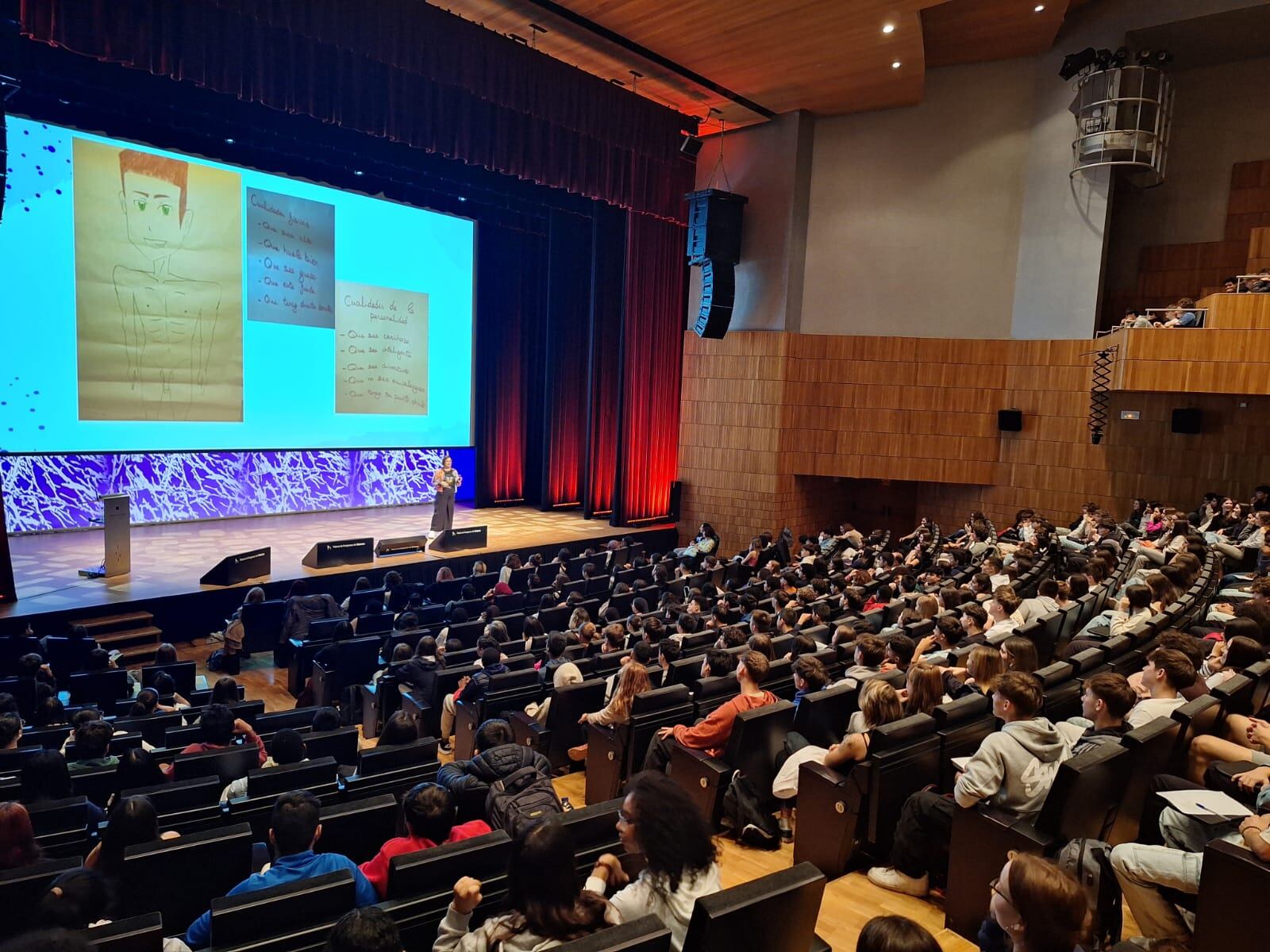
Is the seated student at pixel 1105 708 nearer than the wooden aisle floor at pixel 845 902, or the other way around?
the wooden aisle floor at pixel 845 902

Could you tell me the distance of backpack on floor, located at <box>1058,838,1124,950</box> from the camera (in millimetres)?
2605

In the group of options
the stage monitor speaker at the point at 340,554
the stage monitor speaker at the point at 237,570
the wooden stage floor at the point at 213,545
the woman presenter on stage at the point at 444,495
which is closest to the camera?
the wooden stage floor at the point at 213,545

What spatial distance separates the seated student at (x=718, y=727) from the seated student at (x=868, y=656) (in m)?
0.61

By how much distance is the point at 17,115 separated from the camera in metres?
8.62

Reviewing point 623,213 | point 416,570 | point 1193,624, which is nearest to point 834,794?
point 1193,624

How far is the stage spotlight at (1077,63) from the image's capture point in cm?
1132

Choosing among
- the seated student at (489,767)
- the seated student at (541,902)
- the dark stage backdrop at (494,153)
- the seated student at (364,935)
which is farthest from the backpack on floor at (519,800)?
the dark stage backdrop at (494,153)

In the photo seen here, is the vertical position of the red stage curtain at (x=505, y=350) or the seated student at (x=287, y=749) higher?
the red stage curtain at (x=505, y=350)

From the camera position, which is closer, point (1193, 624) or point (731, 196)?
point (1193, 624)

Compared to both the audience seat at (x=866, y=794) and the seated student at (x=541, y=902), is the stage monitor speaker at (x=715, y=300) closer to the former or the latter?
the audience seat at (x=866, y=794)

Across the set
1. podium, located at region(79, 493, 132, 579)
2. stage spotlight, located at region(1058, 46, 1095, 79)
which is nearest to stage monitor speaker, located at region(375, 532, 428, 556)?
podium, located at region(79, 493, 132, 579)

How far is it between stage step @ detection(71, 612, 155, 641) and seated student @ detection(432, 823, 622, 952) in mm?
6892

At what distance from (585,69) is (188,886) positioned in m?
11.3

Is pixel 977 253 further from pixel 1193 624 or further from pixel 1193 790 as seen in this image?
pixel 1193 790
